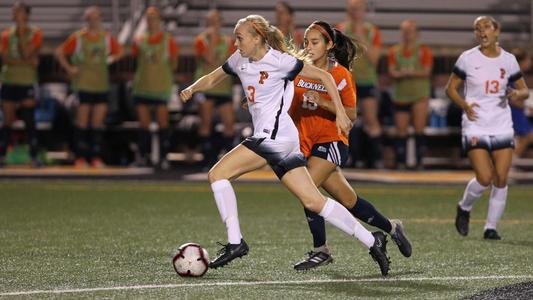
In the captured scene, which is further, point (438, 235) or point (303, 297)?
point (438, 235)

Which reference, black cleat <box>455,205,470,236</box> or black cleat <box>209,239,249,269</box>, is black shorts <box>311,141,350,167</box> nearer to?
black cleat <box>209,239,249,269</box>

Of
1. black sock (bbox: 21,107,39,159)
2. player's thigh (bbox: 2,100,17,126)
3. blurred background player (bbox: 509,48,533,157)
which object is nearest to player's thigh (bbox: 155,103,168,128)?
black sock (bbox: 21,107,39,159)

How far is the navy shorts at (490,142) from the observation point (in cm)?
1056

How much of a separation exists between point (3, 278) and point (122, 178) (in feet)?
30.4

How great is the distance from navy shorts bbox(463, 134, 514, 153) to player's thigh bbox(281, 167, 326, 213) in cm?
306

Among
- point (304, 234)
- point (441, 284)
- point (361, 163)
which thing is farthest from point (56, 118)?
point (441, 284)

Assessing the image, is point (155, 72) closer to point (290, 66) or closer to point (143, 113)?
point (143, 113)

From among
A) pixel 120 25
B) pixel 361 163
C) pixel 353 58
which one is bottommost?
pixel 361 163

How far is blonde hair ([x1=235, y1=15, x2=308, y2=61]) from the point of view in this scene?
26.3 feet

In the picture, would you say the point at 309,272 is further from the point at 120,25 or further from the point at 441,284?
the point at 120,25

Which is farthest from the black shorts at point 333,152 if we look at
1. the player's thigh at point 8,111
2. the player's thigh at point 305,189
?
the player's thigh at point 8,111

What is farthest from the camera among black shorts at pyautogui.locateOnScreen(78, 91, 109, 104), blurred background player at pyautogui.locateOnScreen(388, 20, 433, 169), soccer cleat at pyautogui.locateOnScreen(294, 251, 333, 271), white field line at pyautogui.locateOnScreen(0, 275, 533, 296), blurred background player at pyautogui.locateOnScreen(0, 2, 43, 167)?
black shorts at pyautogui.locateOnScreen(78, 91, 109, 104)

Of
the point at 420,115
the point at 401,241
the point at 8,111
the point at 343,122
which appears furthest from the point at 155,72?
the point at 343,122

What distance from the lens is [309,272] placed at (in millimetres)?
8250
